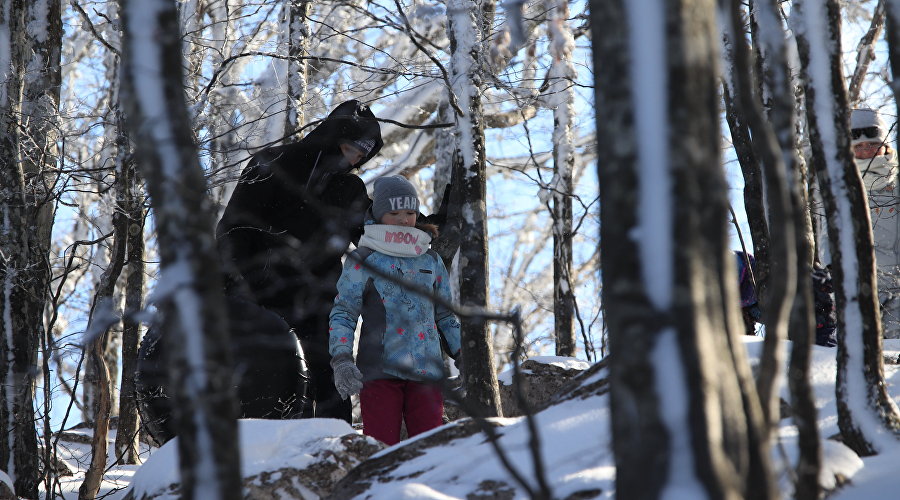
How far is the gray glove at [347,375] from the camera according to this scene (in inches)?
154

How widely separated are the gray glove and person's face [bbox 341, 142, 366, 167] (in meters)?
1.51

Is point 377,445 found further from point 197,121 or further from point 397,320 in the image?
point 197,121

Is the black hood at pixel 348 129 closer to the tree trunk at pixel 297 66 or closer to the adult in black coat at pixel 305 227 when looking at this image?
the adult in black coat at pixel 305 227

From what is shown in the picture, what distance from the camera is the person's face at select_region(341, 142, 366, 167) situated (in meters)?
5.00

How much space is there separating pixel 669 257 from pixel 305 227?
425cm

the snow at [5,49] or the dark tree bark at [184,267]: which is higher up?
the snow at [5,49]

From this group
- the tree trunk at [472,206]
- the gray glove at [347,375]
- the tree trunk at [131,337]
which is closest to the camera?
the gray glove at [347,375]

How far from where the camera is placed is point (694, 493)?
3.72ft

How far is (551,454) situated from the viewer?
2406 mm

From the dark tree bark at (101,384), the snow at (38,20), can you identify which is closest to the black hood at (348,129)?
the dark tree bark at (101,384)

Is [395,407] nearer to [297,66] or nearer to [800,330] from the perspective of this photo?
[800,330]

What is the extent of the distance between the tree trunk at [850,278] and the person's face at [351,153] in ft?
9.77

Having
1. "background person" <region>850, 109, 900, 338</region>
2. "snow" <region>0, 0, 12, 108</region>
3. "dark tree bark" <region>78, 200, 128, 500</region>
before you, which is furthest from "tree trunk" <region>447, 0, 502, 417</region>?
"background person" <region>850, 109, 900, 338</region>

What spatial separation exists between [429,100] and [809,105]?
12.8m
